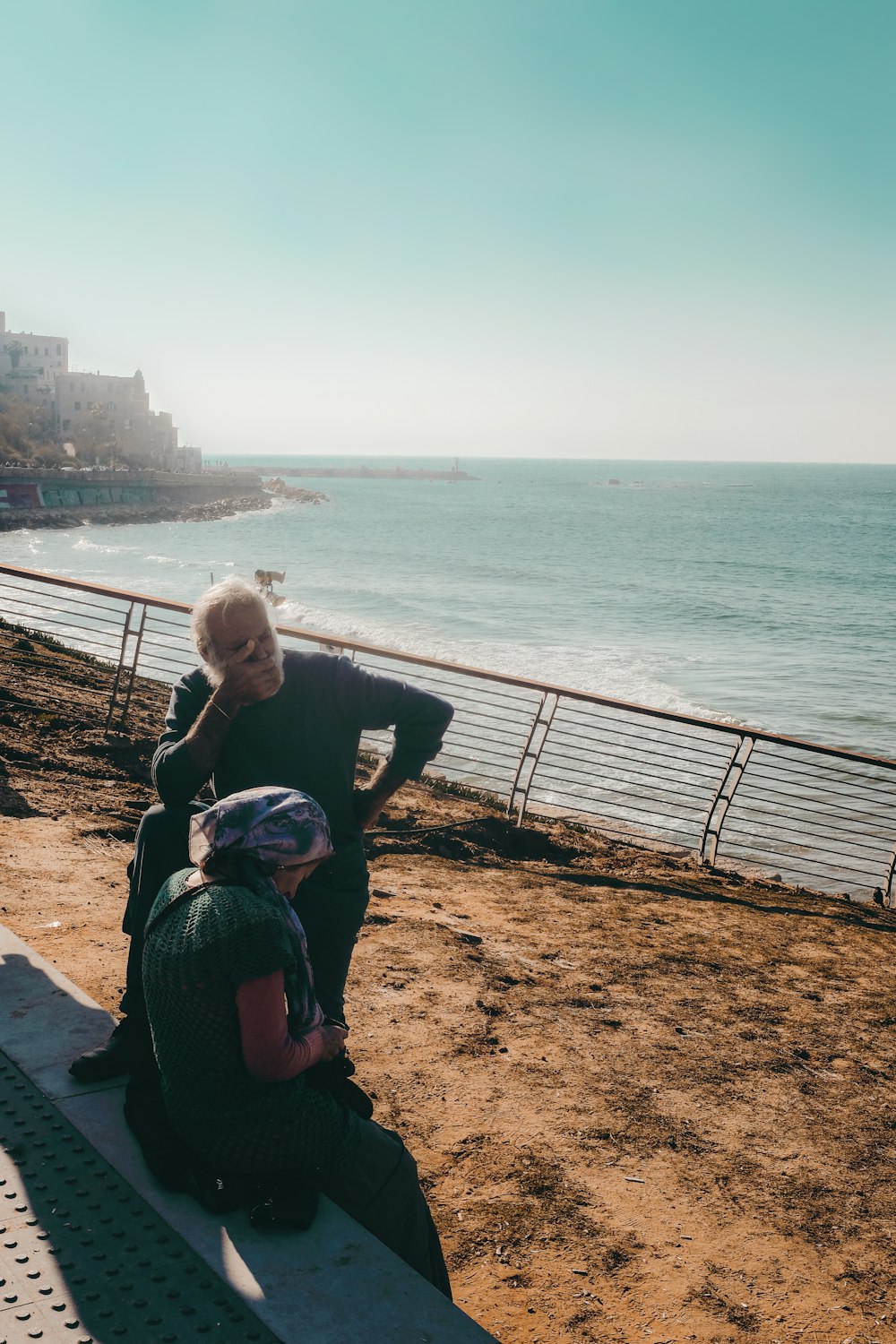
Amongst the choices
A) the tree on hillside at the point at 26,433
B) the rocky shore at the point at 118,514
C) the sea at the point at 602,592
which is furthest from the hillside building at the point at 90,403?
the sea at the point at 602,592

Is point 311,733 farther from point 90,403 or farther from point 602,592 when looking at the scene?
point 90,403

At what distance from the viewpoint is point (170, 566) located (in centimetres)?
4922

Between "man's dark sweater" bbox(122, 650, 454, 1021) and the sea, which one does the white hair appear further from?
the sea

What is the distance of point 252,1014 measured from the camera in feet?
6.93

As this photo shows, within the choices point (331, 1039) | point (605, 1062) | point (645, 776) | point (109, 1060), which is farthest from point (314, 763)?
point (645, 776)

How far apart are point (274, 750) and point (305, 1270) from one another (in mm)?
1312

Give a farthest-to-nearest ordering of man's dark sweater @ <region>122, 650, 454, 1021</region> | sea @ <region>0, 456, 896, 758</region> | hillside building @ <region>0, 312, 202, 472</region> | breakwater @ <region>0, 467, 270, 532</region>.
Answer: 1. hillside building @ <region>0, 312, 202, 472</region>
2. breakwater @ <region>0, 467, 270, 532</region>
3. sea @ <region>0, 456, 896, 758</region>
4. man's dark sweater @ <region>122, 650, 454, 1021</region>

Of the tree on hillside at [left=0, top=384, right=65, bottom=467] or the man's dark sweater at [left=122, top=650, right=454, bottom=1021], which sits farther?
the tree on hillside at [left=0, top=384, right=65, bottom=467]

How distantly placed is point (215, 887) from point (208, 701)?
0.76m

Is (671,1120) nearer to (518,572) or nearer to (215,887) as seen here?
(215,887)

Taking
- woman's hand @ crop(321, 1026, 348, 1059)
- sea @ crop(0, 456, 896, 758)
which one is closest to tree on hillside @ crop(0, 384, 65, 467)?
sea @ crop(0, 456, 896, 758)

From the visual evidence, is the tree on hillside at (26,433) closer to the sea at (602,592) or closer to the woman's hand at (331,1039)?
the sea at (602,592)

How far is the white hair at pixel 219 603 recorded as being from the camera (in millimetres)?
2779

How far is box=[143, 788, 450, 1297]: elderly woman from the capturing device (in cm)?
212
